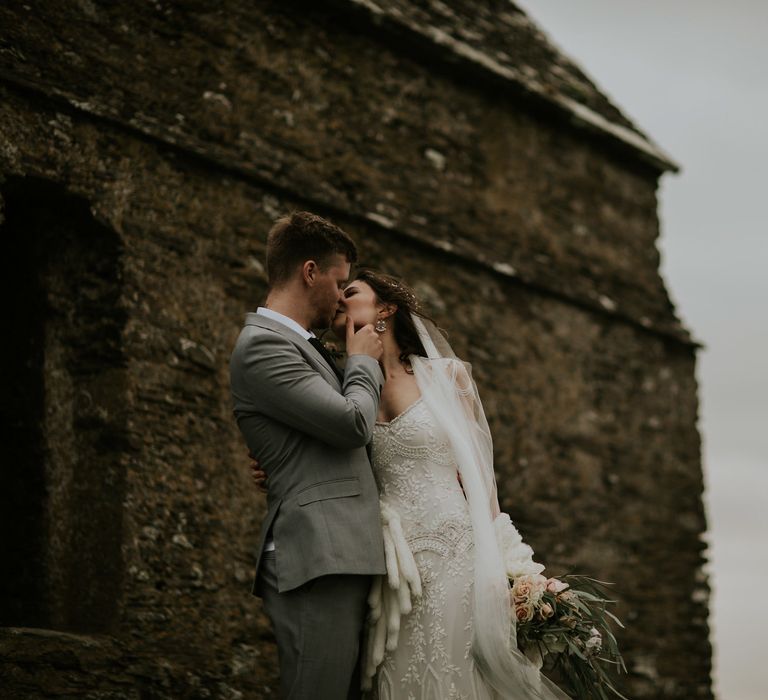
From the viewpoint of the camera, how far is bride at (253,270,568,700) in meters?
3.73

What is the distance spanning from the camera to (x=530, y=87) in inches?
366

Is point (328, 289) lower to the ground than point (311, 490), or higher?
higher

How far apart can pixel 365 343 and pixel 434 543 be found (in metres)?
0.80

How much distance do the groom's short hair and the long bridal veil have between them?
0.59 m

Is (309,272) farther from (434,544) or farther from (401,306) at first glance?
(434,544)

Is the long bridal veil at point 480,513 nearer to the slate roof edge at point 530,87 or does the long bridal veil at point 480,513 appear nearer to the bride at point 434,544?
the bride at point 434,544

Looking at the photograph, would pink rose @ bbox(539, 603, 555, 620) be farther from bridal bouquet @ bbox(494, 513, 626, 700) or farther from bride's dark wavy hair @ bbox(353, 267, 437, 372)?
bride's dark wavy hair @ bbox(353, 267, 437, 372)

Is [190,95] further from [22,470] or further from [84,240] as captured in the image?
[22,470]

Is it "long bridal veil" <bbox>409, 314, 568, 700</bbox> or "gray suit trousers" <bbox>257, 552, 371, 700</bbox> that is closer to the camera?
"gray suit trousers" <bbox>257, 552, 371, 700</bbox>

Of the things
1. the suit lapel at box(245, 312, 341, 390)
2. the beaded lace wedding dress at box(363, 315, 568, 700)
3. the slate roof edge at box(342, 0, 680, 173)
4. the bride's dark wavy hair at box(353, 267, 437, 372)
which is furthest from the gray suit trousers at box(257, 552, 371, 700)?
the slate roof edge at box(342, 0, 680, 173)

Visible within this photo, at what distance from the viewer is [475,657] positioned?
3.76m

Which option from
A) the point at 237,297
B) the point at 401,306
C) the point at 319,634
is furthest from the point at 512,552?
the point at 237,297

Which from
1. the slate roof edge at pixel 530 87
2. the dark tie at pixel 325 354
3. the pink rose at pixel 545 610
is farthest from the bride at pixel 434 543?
the slate roof edge at pixel 530 87

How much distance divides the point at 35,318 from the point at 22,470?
2.96ft
